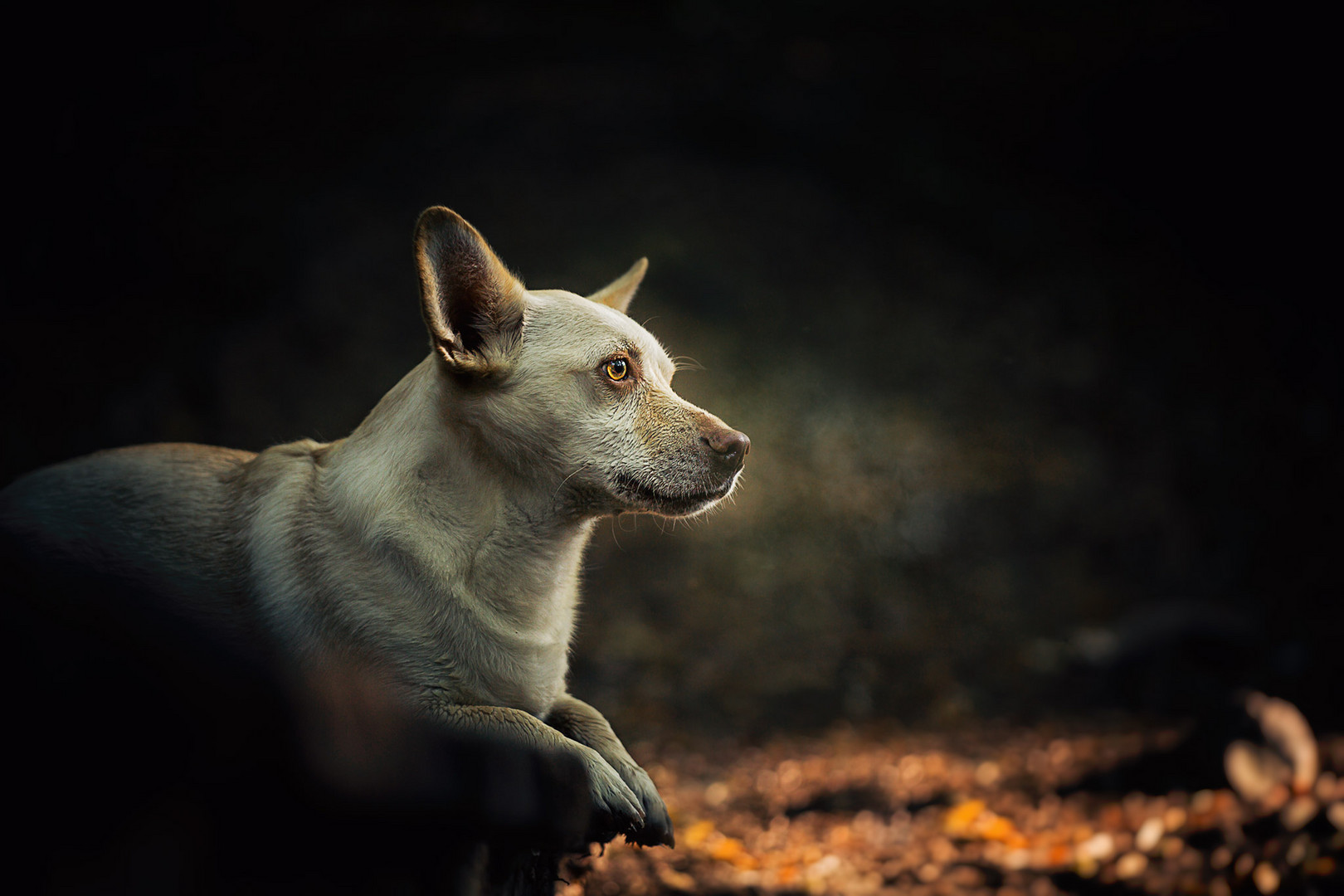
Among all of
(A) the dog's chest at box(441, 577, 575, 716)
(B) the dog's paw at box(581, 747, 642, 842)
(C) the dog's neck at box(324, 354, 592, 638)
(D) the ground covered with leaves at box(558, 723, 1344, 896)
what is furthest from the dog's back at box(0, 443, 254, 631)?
(D) the ground covered with leaves at box(558, 723, 1344, 896)

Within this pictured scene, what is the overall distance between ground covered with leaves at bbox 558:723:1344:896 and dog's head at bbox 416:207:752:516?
1.32 m

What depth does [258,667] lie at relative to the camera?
1235 millimetres

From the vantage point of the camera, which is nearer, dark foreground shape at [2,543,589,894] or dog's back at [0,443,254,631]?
dark foreground shape at [2,543,589,894]

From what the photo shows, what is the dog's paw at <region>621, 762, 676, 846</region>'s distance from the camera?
1.31m

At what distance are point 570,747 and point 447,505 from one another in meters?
0.42

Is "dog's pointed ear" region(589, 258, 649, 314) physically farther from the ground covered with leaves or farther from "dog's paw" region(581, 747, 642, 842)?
the ground covered with leaves

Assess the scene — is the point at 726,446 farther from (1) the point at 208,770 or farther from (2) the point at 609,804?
(1) the point at 208,770

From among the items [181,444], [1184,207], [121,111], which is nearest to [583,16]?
[121,111]

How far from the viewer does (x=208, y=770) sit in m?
1.19

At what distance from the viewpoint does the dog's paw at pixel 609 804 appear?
4.09 ft

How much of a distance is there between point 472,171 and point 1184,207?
4172 mm

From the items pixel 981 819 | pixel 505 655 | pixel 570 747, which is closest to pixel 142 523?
pixel 505 655

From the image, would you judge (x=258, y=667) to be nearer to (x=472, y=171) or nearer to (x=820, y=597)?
(x=472, y=171)

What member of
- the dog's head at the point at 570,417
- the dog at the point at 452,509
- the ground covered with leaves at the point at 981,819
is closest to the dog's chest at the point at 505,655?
the dog at the point at 452,509
